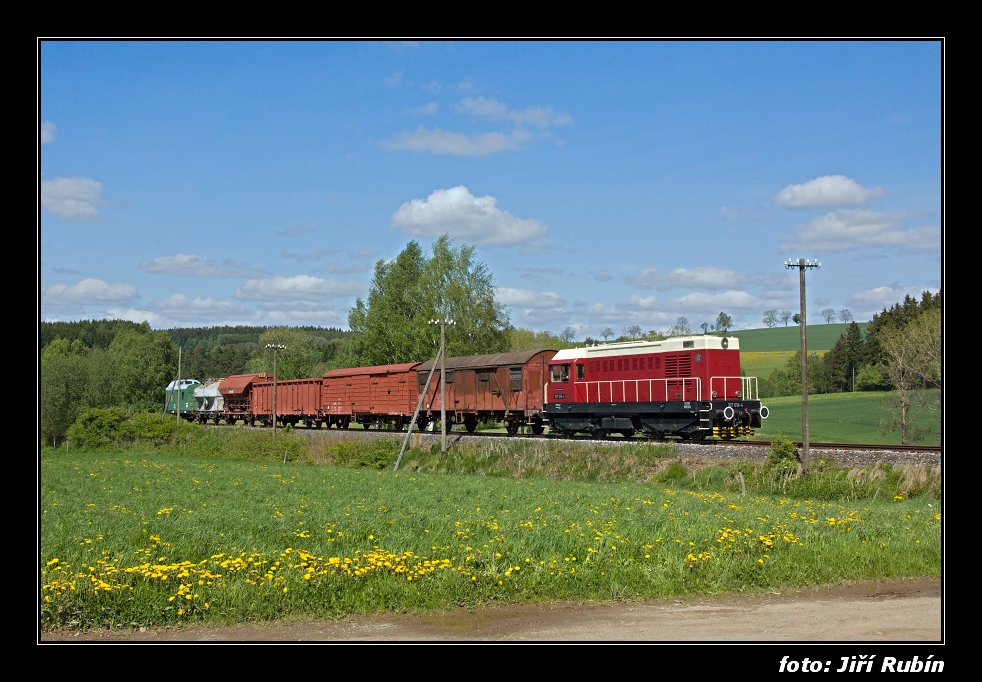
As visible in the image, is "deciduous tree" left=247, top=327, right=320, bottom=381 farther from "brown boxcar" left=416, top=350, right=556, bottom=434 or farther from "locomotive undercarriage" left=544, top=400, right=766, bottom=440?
"locomotive undercarriage" left=544, top=400, right=766, bottom=440

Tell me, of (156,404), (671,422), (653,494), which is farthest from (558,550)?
(156,404)

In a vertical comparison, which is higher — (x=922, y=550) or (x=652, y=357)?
(x=652, y=357)

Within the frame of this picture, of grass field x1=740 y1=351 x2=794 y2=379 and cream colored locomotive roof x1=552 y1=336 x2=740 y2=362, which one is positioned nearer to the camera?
cream colored locomotive roof x1=552 y1=336 x2=740 y2=362

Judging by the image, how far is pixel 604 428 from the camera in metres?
37.3

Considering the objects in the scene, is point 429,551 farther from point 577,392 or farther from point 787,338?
point 787,338

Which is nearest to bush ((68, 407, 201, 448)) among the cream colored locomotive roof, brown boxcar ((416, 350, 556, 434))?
brown boxcar ((416, 350, 556, 434))

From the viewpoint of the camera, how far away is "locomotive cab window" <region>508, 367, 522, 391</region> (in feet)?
138

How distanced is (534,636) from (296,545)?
20.3ft

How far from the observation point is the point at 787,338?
426 ft

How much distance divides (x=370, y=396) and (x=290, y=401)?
1381cm

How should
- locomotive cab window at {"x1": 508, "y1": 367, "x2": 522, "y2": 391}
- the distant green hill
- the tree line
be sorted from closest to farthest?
locomotive cab window at {"x1": 508, "y1": 367, "x2": 522, "y2": 391} < the tree line < the distant green hill

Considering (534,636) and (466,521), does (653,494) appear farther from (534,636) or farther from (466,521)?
(534,636)

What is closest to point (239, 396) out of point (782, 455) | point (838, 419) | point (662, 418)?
point (662, 418)

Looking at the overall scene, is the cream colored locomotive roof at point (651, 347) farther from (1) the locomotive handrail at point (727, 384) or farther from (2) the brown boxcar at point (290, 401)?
(2) the brown boxcar at point (290, 401)
